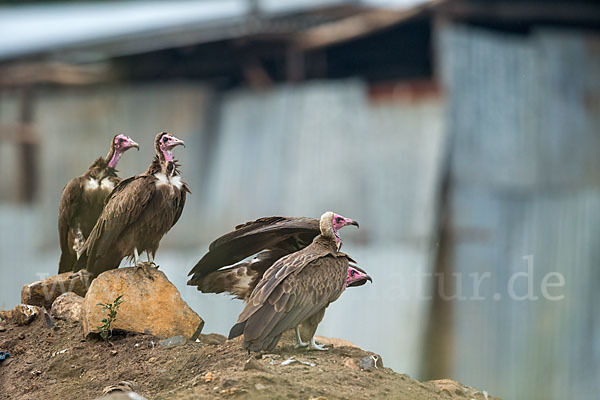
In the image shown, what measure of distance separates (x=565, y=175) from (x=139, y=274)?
6286 millimetres

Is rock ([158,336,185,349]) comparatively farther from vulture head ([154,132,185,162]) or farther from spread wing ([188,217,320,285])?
vulture head ([154,132,185,162])

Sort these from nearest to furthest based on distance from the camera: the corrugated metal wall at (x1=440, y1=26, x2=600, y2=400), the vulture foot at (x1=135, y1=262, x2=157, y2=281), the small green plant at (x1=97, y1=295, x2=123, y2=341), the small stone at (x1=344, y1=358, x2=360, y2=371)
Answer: the small stone at (x1=344, y1=358, x2=360, y2=371), the small green plant at (x1=97, y1=295, x2=123, y2=341), the vulture foot at (x1=135, y1=262, x2=157, y2=281), the corrugated metal wall at (x1=440, y1=26, x2=600, y2=400)

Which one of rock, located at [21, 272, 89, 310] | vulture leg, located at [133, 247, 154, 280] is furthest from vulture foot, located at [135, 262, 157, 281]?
rock, located at [21, 272, 89, 310]

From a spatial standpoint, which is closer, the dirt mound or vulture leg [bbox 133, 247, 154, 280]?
the dirt mound

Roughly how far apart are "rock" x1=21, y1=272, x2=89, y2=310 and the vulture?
66cm

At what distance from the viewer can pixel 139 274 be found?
5129 mm

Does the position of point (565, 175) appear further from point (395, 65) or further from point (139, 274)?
point (139, 274)

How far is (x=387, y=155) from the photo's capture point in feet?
30.0

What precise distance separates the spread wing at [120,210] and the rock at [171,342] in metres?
0.73

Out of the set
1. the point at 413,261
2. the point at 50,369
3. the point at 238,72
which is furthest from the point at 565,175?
the point at 50,369

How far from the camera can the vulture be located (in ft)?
→ 16.3

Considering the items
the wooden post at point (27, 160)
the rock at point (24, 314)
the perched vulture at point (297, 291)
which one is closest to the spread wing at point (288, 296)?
the perched vulture at point (297, 291)

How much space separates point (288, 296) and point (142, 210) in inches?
46.0

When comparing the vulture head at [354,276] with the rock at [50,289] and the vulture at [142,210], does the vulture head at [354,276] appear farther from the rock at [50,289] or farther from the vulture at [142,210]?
the rock at [50,289]
